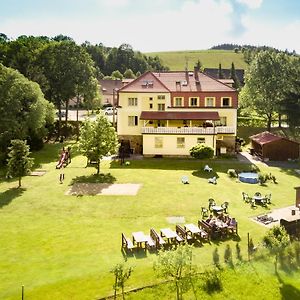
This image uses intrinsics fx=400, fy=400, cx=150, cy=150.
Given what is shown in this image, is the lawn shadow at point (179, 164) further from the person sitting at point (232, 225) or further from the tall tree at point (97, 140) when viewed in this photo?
the person sitting at point (232, 225)

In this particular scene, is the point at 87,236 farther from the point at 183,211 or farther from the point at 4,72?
the point at 4,72

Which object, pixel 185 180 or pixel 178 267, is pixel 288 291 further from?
pixel 185 180

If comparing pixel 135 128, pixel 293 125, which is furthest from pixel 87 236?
pixel 293 125

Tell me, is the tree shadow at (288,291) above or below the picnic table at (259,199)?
below

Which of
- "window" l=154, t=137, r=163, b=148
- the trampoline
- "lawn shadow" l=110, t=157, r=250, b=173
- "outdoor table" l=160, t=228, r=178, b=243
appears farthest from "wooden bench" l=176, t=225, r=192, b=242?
"window" l=154, t=137, r=163, b=148

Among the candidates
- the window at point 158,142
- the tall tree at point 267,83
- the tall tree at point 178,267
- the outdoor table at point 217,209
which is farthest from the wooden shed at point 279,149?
the tall tree at point 178,267
